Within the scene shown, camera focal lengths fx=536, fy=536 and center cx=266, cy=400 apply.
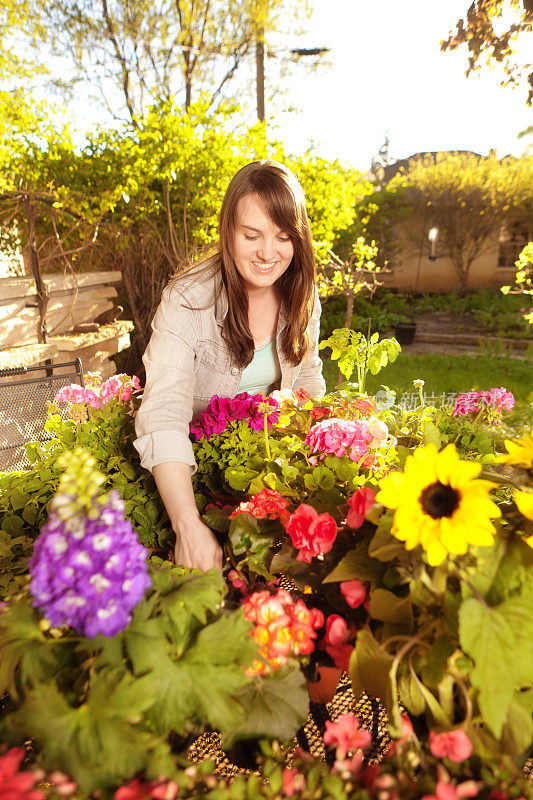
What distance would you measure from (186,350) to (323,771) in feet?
3.33

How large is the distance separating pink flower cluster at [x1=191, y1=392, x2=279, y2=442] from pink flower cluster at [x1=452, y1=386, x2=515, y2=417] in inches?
23.9

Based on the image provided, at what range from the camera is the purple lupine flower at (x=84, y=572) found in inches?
21.9

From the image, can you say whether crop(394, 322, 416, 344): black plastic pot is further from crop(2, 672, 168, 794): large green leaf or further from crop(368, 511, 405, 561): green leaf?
crop(2, 672, 168, 794): large green leaf

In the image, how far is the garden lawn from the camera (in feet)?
19.8

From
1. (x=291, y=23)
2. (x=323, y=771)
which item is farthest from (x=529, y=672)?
(x=291, y=23)

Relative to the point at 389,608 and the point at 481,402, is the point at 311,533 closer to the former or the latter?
the point at 389,608

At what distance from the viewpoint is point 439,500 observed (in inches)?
26.9

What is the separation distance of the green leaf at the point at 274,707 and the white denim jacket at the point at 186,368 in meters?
0.61

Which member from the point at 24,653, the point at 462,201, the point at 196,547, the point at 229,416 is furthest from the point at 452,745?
the point at 462,201

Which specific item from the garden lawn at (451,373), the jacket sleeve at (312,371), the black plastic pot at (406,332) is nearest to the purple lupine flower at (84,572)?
the jacket sleeve at (312,371)

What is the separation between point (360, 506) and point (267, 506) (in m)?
0.21

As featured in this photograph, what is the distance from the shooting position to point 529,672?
609 millimetres

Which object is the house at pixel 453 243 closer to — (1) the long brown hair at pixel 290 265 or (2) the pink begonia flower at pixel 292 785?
(1) the long brown hair at pixel 290 265

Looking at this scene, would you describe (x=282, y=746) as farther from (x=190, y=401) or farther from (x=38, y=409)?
(x=38, y=409)
